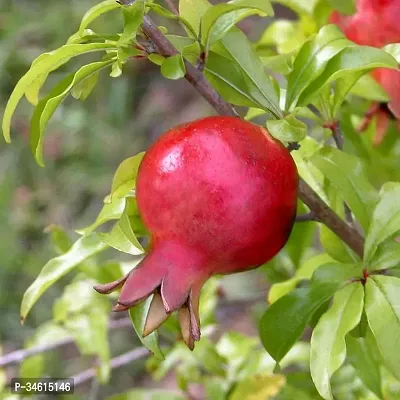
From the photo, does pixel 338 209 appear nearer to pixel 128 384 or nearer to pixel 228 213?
pixel 228 213

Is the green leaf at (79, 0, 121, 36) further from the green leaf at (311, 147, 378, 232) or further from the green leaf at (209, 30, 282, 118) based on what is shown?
the green leaf at (311, 147, 378, 232)

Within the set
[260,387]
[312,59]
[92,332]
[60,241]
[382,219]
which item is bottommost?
[92,332]

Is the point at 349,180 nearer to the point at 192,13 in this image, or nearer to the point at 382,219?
the point at 382,219

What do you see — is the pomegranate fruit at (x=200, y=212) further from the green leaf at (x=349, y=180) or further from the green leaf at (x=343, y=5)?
the green leaf at (x=343, y=5)

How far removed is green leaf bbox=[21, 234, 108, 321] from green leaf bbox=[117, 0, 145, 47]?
23 centimetres

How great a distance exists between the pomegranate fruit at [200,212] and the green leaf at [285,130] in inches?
0.9

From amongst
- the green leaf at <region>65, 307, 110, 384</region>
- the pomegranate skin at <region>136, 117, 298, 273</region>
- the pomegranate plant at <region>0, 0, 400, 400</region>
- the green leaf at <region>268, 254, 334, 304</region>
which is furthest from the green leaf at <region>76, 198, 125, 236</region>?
the green leaf at <region>65, 307, 110, 384</region>

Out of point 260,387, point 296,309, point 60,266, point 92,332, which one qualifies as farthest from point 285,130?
point 92,332

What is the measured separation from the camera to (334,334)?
0.53 m

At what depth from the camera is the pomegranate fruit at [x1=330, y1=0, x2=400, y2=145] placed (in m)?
0.79

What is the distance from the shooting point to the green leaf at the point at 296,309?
576 millimetres

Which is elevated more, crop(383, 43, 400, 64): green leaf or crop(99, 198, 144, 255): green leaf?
crop(383, 43, 400, 64): green leaf

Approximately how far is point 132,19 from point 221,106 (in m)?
0.11

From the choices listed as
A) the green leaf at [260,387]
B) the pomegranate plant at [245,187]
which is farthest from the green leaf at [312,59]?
the green leaf at [260,387]
